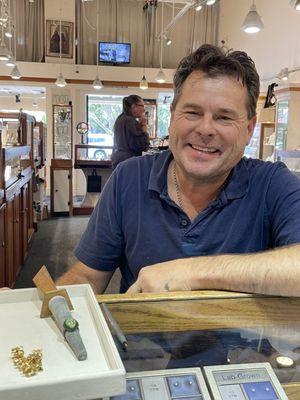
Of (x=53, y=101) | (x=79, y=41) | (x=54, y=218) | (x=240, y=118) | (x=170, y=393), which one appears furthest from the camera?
(x=79, y=41)

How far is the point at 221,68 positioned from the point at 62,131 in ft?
35.1

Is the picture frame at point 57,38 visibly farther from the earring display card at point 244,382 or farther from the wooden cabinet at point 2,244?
the earring display card at point 244,382

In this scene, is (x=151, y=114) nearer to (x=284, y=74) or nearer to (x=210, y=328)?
(x=284, y=74)

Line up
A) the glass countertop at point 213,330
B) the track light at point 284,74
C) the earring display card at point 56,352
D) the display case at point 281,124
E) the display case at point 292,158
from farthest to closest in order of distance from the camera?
1. the display case at point 281,124
2. the track light at point 284,74
3. the display case at point 292,158
4. the glass countertop at point 213,330
5. the earring display card at point 56,352

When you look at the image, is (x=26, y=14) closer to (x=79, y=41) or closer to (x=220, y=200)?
(x=79, y=41)

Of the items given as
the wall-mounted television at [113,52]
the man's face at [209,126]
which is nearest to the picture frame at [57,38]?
the wall-mounted television at [113,52]

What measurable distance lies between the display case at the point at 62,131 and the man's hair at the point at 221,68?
405 inches

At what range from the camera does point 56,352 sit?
1.94ft

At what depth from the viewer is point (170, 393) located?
2.08 ft

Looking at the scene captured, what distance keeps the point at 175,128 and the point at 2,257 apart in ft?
9.56

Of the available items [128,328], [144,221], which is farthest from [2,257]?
[128,328]

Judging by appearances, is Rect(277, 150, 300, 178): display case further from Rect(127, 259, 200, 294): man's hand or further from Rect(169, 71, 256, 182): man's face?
Rect(127, 259, 200, 294): man's hand

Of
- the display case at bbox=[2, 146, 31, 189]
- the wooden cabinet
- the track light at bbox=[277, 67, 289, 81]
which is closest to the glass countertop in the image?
the wooden cabinet

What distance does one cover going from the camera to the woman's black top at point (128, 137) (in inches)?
224
